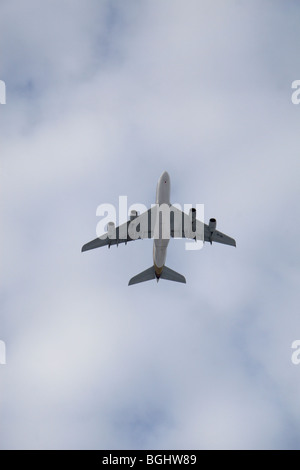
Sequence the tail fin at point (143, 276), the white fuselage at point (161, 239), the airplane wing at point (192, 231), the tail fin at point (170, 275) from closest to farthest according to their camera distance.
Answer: the white fuselage at point (161, 239)
the airplane wing at point (192, 231)
the tail fin at point (143, 276)
the tail fin at point (170, 275)

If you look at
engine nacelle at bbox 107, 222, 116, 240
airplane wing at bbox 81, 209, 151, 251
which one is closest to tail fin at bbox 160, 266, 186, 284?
airplane wing at bbox 81, 209, 151, 251

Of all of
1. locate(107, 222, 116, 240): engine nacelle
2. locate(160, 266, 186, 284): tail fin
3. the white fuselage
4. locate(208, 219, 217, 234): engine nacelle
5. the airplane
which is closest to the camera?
the white fuselage

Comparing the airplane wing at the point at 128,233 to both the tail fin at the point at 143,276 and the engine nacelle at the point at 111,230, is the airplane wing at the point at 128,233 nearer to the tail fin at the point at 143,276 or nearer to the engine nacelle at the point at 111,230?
the engine nacelle at the point at 111,230

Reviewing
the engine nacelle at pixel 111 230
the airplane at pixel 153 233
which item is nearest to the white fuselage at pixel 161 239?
the airplane at pixel 153 233

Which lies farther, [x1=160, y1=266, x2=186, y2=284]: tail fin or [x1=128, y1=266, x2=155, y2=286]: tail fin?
[x1=160, y1=266, x2=186, y2=284]: tail fin

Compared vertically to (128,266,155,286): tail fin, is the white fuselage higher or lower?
higher

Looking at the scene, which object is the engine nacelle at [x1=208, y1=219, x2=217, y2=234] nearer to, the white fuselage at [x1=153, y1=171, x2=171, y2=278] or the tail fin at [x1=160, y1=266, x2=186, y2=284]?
the white fuselage at [x1=153, y1=171, x2=171, y2=278]
